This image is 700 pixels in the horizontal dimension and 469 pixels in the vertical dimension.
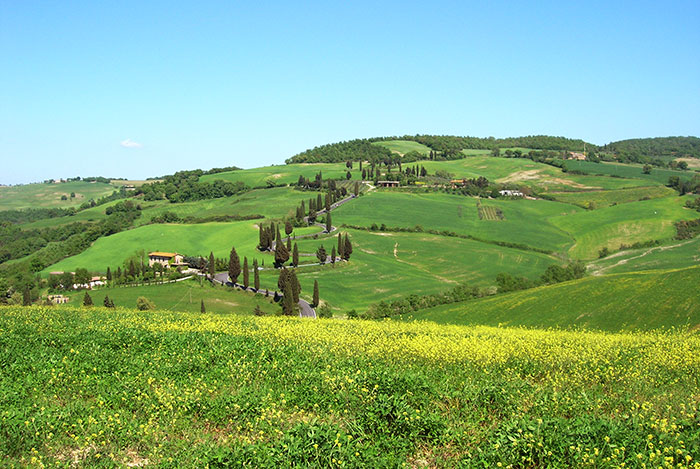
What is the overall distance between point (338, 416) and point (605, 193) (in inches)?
7437

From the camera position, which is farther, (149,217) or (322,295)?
(149,217)

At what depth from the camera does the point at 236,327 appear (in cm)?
2391

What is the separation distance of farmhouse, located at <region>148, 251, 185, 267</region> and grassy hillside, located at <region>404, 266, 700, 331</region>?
74.6m

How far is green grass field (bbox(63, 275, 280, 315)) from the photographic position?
79.4 metres

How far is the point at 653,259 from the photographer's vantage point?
320ft

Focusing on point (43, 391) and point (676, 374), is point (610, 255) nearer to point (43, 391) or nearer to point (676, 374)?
point (676, 374)

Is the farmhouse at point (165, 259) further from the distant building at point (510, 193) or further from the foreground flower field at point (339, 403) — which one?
the distant building at point (510, 193)

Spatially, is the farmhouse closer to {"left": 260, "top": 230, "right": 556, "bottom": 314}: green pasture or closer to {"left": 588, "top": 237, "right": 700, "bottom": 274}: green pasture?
{"left": 260, "top": 230, "right": 556, "bottom": 314}: green pasture

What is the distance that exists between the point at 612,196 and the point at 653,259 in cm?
8244

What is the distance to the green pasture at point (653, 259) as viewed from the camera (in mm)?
90688

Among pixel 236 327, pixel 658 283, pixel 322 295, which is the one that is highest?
pixel 236 327

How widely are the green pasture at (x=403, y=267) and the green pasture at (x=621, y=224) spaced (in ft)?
60.7

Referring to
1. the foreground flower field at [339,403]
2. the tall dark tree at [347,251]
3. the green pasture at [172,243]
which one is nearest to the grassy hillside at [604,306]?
the foreground flower field at [339,403]

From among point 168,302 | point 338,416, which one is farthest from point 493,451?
Result: point 168,302
